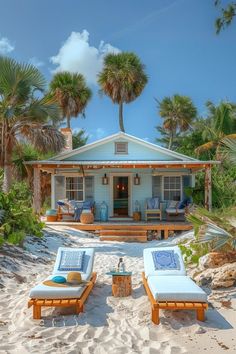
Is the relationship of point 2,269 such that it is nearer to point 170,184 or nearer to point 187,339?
point 187,339

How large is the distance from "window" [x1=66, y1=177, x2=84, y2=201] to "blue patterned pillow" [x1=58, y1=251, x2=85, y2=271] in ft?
30.9

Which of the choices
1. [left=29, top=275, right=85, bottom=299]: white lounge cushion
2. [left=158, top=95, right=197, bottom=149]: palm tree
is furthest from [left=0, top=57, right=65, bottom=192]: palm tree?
[left=158, top=95, right=197, bottom=149]: palm tree

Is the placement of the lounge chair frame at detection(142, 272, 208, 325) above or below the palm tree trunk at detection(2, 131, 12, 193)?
below

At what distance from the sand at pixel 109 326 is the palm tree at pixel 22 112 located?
5.67 metres

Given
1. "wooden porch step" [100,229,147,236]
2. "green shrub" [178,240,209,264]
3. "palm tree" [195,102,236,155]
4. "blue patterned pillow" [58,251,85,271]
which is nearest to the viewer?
"blue patterned pillow" [58,251,85,271]

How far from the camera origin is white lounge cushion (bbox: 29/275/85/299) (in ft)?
16.9

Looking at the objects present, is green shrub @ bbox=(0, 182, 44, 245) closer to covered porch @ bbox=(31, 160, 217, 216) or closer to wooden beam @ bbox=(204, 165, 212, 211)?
covered porch @ bbox=(31, 160, 217, 216)

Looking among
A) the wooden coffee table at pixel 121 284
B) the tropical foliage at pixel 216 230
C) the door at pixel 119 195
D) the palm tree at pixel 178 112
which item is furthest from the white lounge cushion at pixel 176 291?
the palm tree at pixel 178 112

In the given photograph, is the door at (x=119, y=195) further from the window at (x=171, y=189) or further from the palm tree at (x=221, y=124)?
the palm tree at (x=221, y=124)

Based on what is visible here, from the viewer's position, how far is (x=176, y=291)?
5078 mm

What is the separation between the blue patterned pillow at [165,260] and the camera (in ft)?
21.3

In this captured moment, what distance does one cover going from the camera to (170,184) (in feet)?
53.8

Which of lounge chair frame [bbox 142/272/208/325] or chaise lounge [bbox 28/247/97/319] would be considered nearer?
lounge chair frame [bbox 142/272/208/325]

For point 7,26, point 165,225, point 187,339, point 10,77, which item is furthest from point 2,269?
point 7,26
